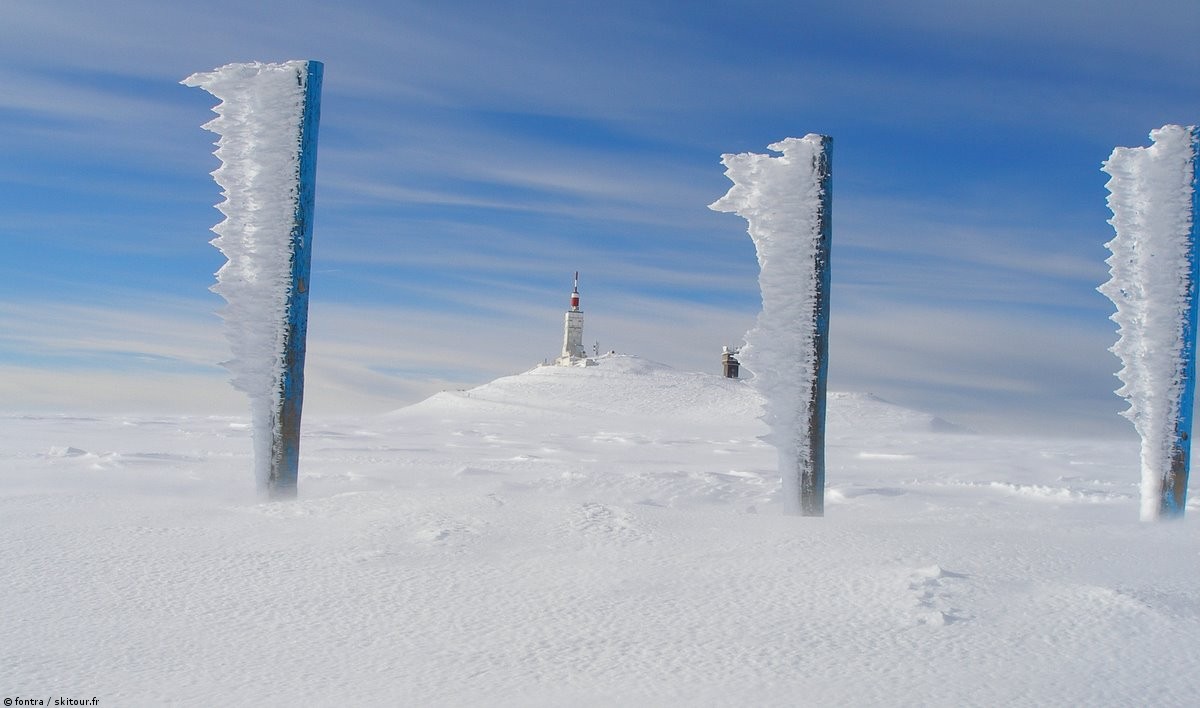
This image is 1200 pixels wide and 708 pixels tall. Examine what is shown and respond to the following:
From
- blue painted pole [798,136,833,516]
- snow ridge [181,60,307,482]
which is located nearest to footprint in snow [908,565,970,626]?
blue painted pole [798,136,833,516]

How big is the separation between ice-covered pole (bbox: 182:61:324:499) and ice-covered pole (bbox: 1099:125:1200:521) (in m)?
7.01

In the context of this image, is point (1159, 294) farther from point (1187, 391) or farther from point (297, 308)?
point (297, 308)

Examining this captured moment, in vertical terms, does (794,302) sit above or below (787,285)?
below

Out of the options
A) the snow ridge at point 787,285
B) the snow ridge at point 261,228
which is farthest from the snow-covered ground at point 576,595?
the snow ridge at point 261,228

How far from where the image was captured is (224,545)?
5000 millimetres

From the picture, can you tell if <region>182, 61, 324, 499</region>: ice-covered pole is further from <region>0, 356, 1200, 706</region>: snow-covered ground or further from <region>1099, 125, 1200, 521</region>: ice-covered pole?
<region>1099, 125, 1200, 521</region>: ice-covered pole

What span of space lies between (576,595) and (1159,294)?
6.27 metres

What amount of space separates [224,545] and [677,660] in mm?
2930

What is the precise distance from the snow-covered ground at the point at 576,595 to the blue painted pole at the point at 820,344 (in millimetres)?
353

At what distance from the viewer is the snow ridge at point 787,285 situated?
6824mm

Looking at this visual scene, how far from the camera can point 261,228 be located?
6.94 metres

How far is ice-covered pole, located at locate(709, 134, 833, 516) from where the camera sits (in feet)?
22.4

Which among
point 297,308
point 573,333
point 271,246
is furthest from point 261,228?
point 573,333

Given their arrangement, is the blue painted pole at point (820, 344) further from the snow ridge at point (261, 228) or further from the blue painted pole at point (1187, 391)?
the snow ridge at point (261, 228)
